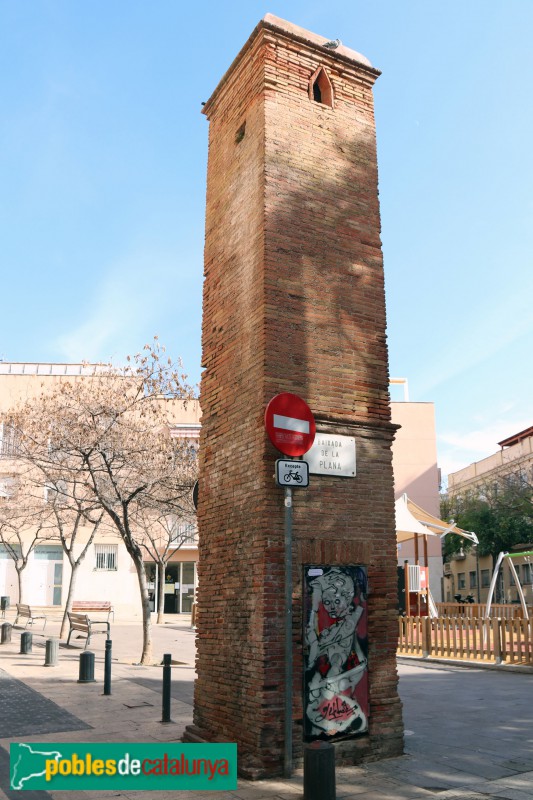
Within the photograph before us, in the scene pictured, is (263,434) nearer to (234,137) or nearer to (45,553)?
(234,137)

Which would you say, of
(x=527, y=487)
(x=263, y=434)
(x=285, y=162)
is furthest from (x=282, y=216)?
(x=527, y=487)

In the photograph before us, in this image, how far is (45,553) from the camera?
3494cm

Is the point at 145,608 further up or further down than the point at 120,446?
further down

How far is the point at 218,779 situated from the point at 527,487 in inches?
→ 1491

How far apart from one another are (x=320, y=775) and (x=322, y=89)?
294 inches

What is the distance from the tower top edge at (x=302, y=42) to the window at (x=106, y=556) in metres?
28.5

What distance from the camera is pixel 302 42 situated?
839 cm

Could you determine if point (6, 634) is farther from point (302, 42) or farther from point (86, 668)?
point (302, 42)

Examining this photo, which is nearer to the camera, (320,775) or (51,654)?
(320,775)

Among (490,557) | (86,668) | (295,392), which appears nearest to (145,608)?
(86,668)

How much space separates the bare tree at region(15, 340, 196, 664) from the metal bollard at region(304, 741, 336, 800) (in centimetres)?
939

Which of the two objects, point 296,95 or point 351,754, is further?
point 296,95

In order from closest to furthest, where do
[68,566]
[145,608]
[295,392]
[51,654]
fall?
1. [295,392]
2. [145,608]
3. [51,654]
4. [68,566]

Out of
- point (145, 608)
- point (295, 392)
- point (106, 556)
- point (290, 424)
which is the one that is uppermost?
point (295, 392)
